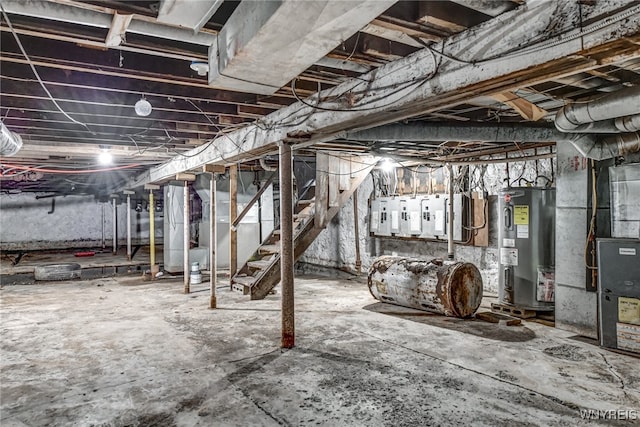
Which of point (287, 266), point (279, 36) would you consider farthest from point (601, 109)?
point (287, 266)

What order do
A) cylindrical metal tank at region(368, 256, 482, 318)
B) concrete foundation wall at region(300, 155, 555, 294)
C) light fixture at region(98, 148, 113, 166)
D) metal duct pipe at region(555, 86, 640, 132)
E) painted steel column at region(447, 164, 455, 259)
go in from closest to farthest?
1. metal duct pipe at region(555, 86, 640, 132)
2. cylindrical metal tank at region(368, 256, 482, 318)
3. light fixture at region(98, 148, 113, 166)
4. concrete foundation wall at region(300, 155, 555, 294)
5. painted steel column at region(447, 164, 455, 259)

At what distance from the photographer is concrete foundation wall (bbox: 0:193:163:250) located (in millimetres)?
10883

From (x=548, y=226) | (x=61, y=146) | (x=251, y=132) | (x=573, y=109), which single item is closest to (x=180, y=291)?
(x=61, y=146)

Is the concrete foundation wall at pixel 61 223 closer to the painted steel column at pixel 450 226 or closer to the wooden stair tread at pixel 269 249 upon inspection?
the wooden stair tread at pixel 269 249

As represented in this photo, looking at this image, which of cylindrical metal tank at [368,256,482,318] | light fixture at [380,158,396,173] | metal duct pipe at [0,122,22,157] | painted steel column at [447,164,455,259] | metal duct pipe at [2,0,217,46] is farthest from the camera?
light fixture at [380,158,396,173]

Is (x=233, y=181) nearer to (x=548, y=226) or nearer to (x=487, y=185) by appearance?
(x=487, y=185)

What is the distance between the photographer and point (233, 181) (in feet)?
18.7

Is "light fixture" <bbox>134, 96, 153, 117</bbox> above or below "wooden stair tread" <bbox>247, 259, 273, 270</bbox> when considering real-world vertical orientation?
above

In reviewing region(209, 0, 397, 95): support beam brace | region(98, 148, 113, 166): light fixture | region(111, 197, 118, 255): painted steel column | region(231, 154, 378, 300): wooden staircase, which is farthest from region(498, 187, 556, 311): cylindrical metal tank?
region(111, 197, 118, 255): painted steel column

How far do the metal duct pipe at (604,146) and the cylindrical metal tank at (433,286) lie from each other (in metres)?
1.55

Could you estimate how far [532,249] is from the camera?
14.2ft

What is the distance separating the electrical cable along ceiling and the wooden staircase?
1438 mm

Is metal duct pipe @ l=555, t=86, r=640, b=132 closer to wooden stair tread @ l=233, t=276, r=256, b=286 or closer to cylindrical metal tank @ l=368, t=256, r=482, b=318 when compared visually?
cylindrical metal tank @ l=368, t=256, r=482, b=318

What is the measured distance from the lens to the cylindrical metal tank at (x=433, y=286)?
14.1ft
